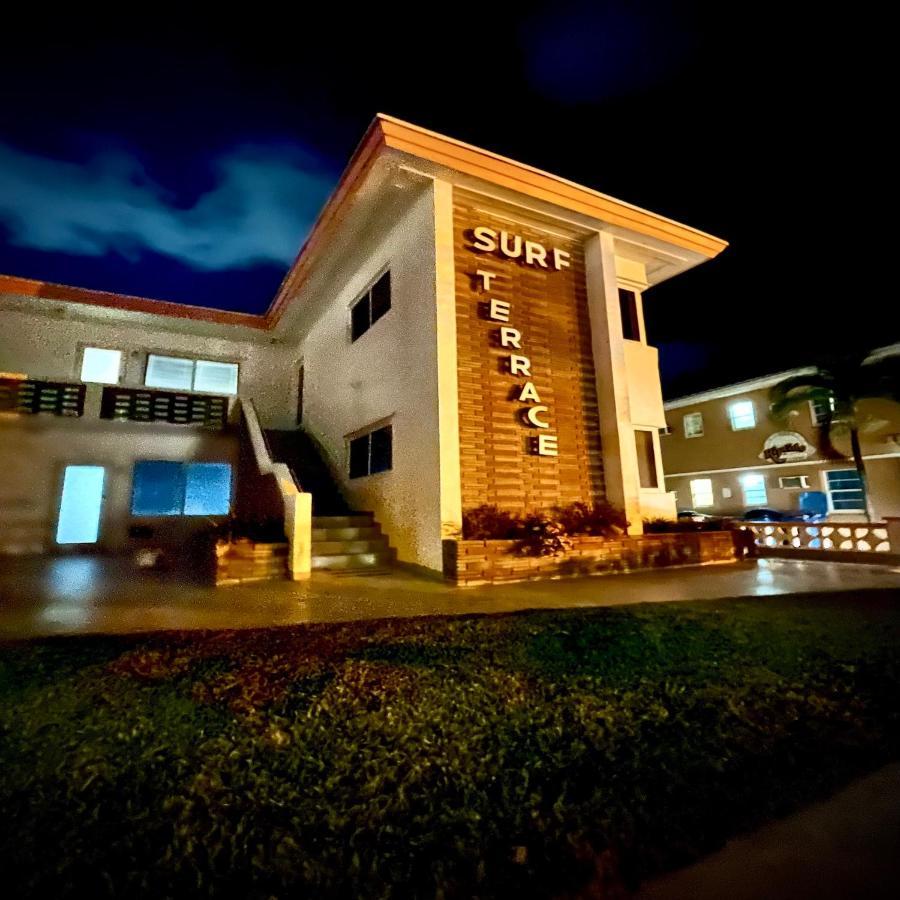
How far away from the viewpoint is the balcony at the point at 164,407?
11185 mm

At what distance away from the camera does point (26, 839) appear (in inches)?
64.4

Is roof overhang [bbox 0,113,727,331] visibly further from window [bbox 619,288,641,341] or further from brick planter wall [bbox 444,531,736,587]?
brick planter wall [bbox 444,531,736,587]

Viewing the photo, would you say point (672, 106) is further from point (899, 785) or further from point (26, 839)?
point (26, 839)

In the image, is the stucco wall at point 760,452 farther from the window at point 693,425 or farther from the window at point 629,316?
the window at point 629,316

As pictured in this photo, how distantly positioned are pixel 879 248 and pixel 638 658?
2139 cm

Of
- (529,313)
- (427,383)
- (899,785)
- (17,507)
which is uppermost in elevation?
(529,313)

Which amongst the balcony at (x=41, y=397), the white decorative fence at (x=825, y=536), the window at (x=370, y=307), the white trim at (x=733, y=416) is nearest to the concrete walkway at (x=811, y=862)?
the white decorative fence at (x=825, y=536)

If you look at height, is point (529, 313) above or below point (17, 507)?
above

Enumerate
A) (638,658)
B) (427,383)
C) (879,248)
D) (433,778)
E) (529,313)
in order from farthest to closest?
(879,248) → (529,313) → (427,383) → (638,658) → (433,778)

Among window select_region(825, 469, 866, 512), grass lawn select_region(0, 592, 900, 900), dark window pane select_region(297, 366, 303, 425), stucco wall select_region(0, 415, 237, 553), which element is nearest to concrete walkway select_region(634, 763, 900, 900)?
grass lawn select_region(0, 592, 900, 900)

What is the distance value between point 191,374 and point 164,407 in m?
1.96

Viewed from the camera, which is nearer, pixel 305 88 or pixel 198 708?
pixel 198 708

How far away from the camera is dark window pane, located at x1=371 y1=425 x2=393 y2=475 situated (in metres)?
8.88

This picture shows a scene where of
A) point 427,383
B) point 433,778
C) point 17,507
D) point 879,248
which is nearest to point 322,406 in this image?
point 427,383
